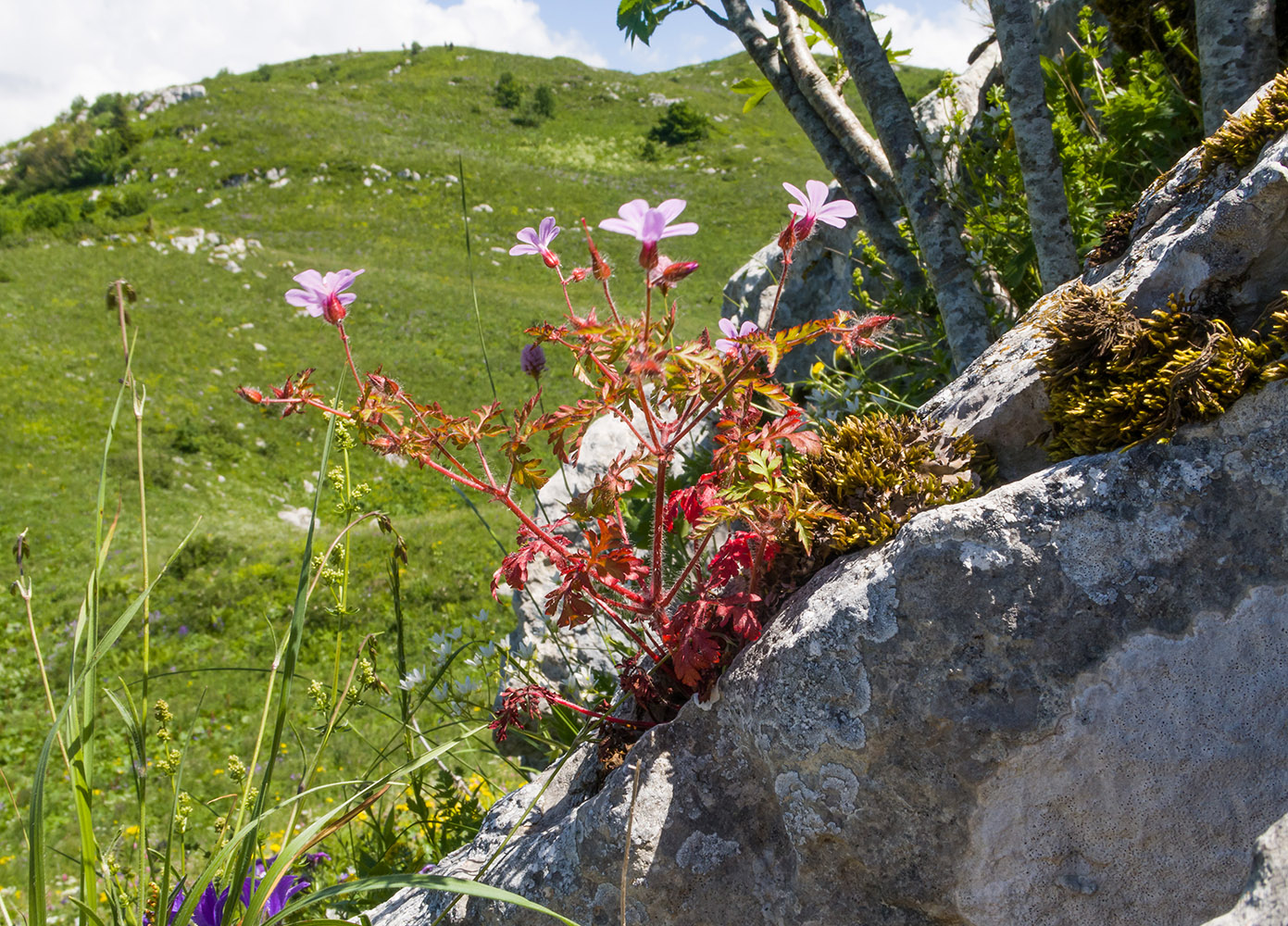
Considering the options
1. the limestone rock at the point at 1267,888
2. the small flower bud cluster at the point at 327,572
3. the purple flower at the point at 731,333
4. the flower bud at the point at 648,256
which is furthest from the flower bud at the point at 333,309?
the limestone rock at the point at 1267,888

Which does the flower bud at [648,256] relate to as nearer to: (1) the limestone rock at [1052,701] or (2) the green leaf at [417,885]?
(1) the limestone rock at [1052,701]

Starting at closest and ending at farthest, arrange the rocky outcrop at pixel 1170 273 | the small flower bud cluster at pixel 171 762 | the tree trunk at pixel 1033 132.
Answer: the rocky outcrop at pixel 1170 273 → the small flower bud cluster at pixel 171 762 → the tree trunk at pixel 1033 132

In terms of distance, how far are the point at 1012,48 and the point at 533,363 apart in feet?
6.94

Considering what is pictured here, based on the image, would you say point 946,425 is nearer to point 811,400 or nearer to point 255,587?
point 811,400

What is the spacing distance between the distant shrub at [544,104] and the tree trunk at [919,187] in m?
57.3

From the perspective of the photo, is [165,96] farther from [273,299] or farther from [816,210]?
[816,210]

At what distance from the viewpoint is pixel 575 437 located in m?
1.88

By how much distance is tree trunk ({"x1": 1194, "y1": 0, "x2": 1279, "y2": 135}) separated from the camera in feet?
7.97

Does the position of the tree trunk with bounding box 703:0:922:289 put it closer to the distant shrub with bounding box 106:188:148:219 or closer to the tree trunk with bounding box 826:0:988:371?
the tree trunk with bounding box 826:0:988:371

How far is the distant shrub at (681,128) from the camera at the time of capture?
49531 millimetres

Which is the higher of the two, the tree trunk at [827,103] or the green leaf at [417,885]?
the tree trunk at [827,103]

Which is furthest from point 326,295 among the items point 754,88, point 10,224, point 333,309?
point 10,224

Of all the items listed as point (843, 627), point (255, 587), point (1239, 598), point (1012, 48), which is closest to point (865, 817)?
point (843, 627)

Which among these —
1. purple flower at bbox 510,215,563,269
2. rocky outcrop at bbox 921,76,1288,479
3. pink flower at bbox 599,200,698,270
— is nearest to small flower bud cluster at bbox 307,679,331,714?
purple flower at bbox 510,215,563,269
